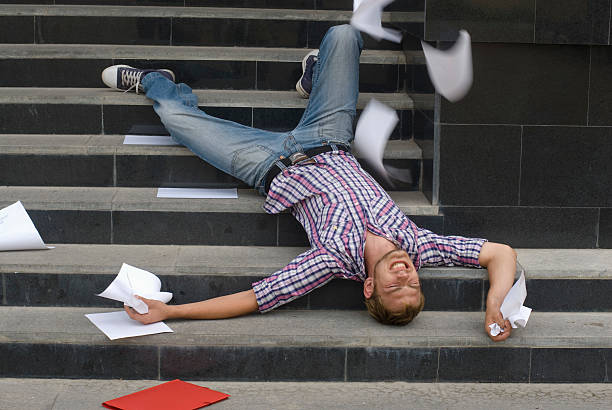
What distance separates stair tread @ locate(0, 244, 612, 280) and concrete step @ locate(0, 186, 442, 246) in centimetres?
4

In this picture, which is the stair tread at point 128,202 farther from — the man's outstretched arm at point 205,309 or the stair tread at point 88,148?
the man's outstretched arm at point 205,309

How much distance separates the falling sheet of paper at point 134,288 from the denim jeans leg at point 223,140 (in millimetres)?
793

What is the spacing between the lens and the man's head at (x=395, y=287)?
3.32 metres

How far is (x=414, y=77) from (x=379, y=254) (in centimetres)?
143

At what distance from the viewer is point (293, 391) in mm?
3355

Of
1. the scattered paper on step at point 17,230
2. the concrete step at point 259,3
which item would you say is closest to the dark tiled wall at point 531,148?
the concrete step at point 259,3

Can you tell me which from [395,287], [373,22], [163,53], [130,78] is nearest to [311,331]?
[395,287]

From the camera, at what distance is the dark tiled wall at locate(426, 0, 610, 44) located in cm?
389

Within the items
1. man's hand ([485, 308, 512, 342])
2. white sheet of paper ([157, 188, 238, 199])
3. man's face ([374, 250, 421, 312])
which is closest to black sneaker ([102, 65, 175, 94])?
white sheet of paper ([157, 188, 238, 199])

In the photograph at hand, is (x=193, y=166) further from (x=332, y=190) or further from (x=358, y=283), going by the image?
(x=358, y=283)

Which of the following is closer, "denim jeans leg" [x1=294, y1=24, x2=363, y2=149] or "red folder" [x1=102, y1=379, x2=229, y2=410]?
"red folder" [x1=102, y1=379, x2=229, y2=410]

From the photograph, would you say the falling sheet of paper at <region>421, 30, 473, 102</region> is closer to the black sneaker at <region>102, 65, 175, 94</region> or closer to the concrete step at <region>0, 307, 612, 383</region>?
the concrete step at <region>0, 307, 612, 383</region>

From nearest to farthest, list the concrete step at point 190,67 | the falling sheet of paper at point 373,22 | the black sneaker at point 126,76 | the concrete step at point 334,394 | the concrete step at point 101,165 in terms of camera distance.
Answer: the concrete step at point 334,394 → the concrete step at point 101,165 → the black sneaker at point 126,76 → the concrete step at point 190,67 → the falling sheet of paper at point 373,22

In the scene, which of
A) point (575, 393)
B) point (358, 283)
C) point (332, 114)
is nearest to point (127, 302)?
point (358, 283)
